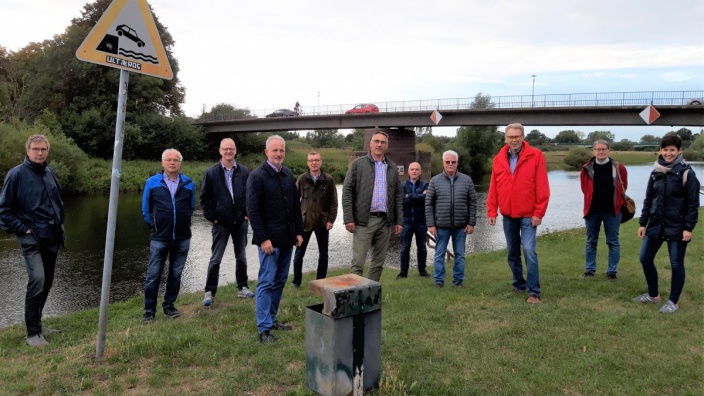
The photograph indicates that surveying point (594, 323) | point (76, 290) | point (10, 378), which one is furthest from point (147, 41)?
point (76, 290)

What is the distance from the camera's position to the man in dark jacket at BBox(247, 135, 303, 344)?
4.48 meters

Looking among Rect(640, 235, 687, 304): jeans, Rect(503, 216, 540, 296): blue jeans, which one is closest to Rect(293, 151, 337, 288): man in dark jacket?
Rect(503, 216, 540, 296): blue jeans

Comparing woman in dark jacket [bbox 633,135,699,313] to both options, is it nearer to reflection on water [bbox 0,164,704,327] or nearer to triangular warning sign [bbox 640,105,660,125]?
reflection on water [bbox 0,164,704,327]

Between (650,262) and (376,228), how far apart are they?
316 cm

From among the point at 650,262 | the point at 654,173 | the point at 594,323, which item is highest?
the point at 654,173

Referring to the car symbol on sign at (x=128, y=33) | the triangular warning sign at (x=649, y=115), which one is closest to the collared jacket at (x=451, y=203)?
the car symbol on sign at (x=128, y=33)

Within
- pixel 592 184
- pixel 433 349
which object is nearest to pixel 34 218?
pixel 433 349

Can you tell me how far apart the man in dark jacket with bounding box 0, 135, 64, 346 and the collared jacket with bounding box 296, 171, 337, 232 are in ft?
10.4

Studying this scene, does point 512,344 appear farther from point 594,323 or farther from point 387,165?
point 387,165

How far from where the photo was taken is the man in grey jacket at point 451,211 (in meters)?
6.72

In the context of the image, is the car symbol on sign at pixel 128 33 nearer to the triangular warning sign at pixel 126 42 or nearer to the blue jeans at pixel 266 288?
the triangular warning sign at pixel 126 42

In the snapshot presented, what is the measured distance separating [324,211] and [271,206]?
2.51 metres

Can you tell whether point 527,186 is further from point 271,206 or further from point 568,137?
point 568,137

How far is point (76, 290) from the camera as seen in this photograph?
31.2 feet
